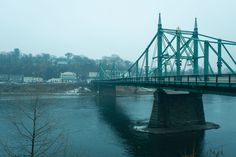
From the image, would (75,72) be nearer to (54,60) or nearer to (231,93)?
(54,60)

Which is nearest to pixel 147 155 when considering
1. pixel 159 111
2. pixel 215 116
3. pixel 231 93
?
pixel 231 93

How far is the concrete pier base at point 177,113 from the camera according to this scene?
3375 cm

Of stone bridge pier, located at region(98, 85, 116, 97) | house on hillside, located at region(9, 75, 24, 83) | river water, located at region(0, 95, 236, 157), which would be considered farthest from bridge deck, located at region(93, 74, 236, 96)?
house on hillside, located at region(9, 75, 24, 83)

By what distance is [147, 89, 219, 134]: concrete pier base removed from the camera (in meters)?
33.8

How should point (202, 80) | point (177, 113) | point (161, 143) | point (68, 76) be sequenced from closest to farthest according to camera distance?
point (202, 80) < point (161, 143) < point (177, 113) < point (68, 76)

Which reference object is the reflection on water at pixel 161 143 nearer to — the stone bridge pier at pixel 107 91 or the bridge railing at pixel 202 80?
the bridge railing at pixel 202 80

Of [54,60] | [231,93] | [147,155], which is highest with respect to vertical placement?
[54,60]

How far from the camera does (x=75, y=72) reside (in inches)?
6063

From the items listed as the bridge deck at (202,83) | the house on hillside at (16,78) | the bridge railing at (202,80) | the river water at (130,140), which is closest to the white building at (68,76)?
the house on hillside at (16,78)

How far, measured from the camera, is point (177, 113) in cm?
3466

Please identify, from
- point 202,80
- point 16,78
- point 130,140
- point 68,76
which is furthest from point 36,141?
point 68,76

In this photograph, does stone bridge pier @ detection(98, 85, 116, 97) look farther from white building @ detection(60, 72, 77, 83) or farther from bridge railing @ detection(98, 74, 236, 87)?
bridge railing @ detection(98, 74, 236, 87)

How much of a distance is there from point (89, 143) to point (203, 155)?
32.4 feet

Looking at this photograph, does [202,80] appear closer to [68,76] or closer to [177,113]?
[177,113]
